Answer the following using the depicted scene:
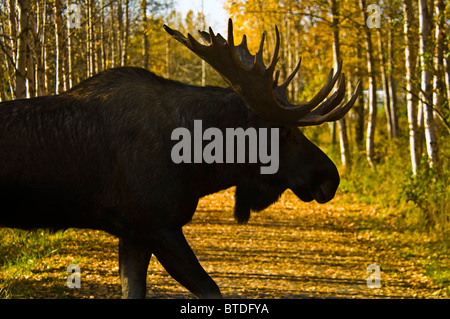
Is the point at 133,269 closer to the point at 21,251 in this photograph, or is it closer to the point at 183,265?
the point at 183,265

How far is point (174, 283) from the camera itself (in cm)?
724

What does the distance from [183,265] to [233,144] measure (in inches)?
31.1

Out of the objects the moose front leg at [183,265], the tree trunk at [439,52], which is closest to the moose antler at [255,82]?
the moose front leg at [183,265]

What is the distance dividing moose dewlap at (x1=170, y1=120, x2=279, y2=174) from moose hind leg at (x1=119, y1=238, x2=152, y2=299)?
59 centimetres

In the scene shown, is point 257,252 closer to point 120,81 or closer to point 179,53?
point 120,81

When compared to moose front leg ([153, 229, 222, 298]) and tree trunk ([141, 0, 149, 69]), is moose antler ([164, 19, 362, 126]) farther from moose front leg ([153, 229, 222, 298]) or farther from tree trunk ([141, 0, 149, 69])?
tree trunk ([141, 0, 149, 69])

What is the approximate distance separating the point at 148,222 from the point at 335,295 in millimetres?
4553

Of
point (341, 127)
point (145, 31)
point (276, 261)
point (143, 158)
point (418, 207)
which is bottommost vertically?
point (276, 261)

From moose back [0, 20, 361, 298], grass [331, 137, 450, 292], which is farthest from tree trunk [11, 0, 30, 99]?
grass [331, 137, 450, 292]

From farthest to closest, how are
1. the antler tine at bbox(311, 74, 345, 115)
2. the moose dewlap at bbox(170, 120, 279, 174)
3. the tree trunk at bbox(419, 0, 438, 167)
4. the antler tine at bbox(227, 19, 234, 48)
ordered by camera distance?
the tree trunk at bbox(419, 0, 438, 167), the antler tine at bbox(311, 74, 345, 115), the moose dewlap at bbox(170, 120, 279, 174), the antler tine at bbox(227, 19, 234, 48)

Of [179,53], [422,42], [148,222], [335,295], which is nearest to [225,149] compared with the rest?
[148,222]

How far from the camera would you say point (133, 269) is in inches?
127

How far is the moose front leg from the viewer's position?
9.84ft

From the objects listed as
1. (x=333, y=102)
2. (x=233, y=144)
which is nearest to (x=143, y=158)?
(x=233, y=144)
